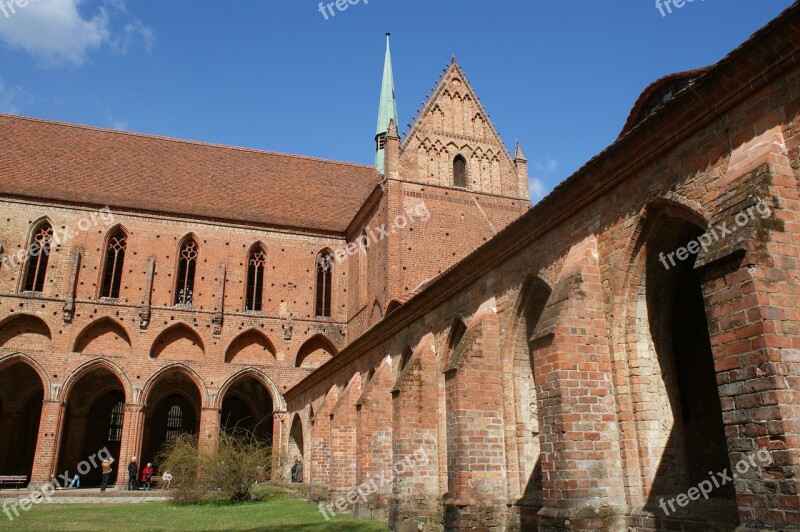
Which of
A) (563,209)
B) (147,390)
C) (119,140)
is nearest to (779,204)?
(563,209)

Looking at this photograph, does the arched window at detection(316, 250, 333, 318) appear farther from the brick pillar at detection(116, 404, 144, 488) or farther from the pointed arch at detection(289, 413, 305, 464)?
the brick pillar at detection(116, 404, 144, 488)

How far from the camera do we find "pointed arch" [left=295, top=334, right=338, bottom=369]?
30406 mm

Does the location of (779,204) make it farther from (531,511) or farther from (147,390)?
(147,390)

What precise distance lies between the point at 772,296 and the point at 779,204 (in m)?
0.99

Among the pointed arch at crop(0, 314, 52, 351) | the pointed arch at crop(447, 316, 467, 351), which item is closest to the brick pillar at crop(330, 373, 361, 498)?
the pointed arch at crop(447, 316, 467, 351)

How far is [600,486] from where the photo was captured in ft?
25.5

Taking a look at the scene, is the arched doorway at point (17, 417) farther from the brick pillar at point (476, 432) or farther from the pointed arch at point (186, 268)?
the brick pillar at point (476, 432)

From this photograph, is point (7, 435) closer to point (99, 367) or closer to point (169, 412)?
point (99, 367)

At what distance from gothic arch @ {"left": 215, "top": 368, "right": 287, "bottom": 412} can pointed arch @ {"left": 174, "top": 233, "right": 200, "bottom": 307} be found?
3781 millimetres

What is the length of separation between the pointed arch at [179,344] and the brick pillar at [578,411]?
23.2 metres

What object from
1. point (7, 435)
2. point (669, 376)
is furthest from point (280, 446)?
point (669, 376)

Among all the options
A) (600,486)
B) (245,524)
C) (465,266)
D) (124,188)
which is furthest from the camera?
(124,188)

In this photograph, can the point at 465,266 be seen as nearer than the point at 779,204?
No

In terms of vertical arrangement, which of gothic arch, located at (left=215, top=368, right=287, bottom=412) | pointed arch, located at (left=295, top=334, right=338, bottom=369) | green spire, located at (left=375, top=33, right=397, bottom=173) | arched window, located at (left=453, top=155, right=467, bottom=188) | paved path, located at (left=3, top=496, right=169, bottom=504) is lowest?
paved path, located at (left=3, top=496, right=169, bottom=504)
